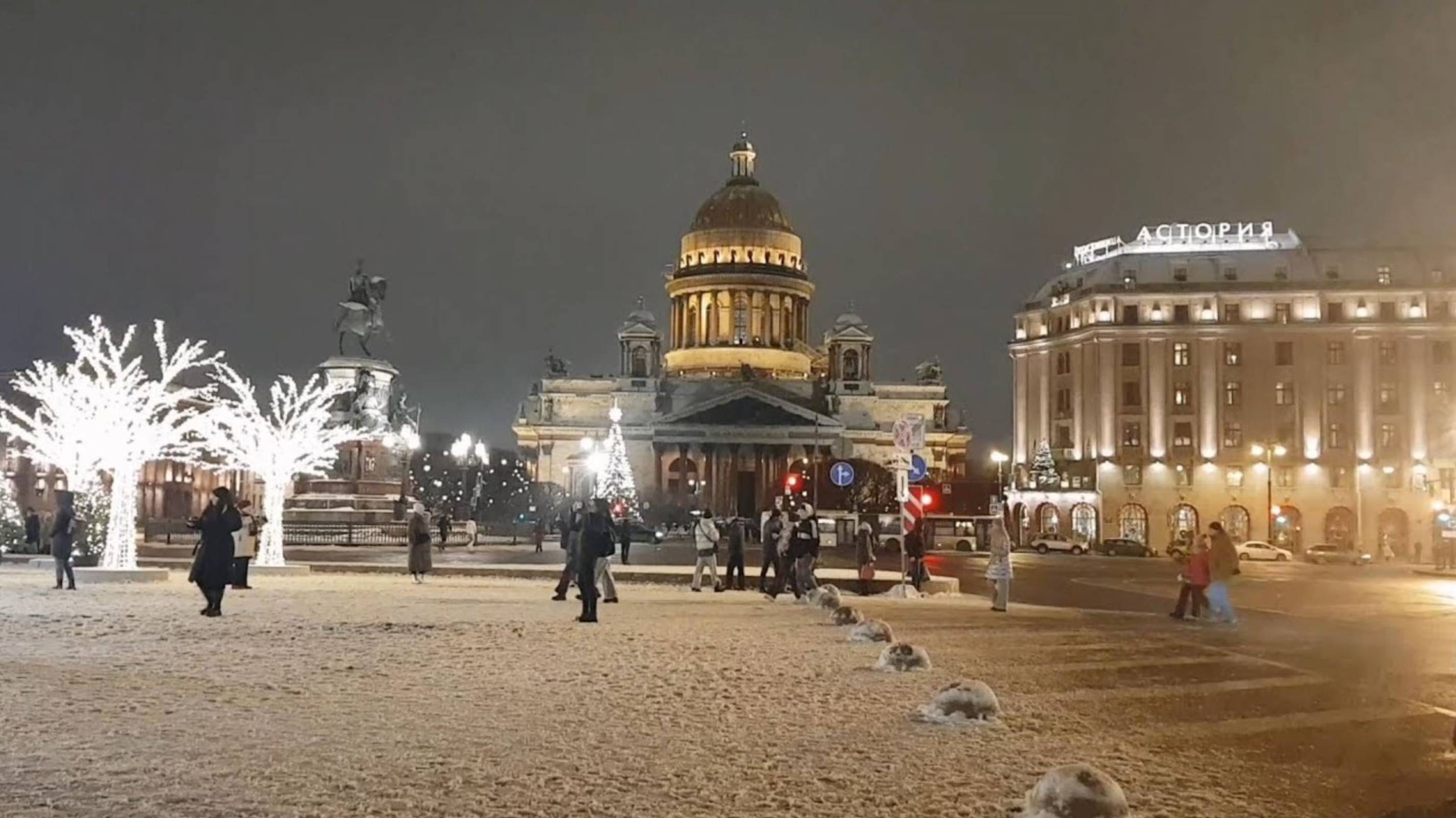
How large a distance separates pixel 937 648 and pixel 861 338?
116078 mm

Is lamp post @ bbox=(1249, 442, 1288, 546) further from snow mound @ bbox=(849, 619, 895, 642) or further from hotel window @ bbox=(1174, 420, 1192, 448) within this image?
snow mound @ bbox=(849, 619, 895, 642)

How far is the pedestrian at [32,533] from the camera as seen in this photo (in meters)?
41.0

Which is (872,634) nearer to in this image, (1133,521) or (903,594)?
(903,594)

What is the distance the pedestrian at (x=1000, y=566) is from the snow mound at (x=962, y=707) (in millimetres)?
13488

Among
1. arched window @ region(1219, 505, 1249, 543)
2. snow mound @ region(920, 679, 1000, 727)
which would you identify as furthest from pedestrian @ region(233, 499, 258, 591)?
arched window @ region(1219, 505, 1249, 543)

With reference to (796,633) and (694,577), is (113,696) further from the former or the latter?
(694,577)

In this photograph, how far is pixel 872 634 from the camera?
59.0 ft

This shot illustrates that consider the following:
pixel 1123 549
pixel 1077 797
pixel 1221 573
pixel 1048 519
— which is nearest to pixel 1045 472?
pixel 1048 519

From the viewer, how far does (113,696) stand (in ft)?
38.9

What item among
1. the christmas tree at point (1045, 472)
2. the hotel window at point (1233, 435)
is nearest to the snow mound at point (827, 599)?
the christmas tree at point (1045, 472)

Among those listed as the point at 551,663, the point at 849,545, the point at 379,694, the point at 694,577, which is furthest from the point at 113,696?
the point at 849,545

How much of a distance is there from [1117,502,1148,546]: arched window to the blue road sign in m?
64.6

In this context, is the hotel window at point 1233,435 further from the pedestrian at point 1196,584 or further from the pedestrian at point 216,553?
the pedestrian at point 216,553

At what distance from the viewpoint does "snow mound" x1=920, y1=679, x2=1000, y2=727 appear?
36.6 ft
